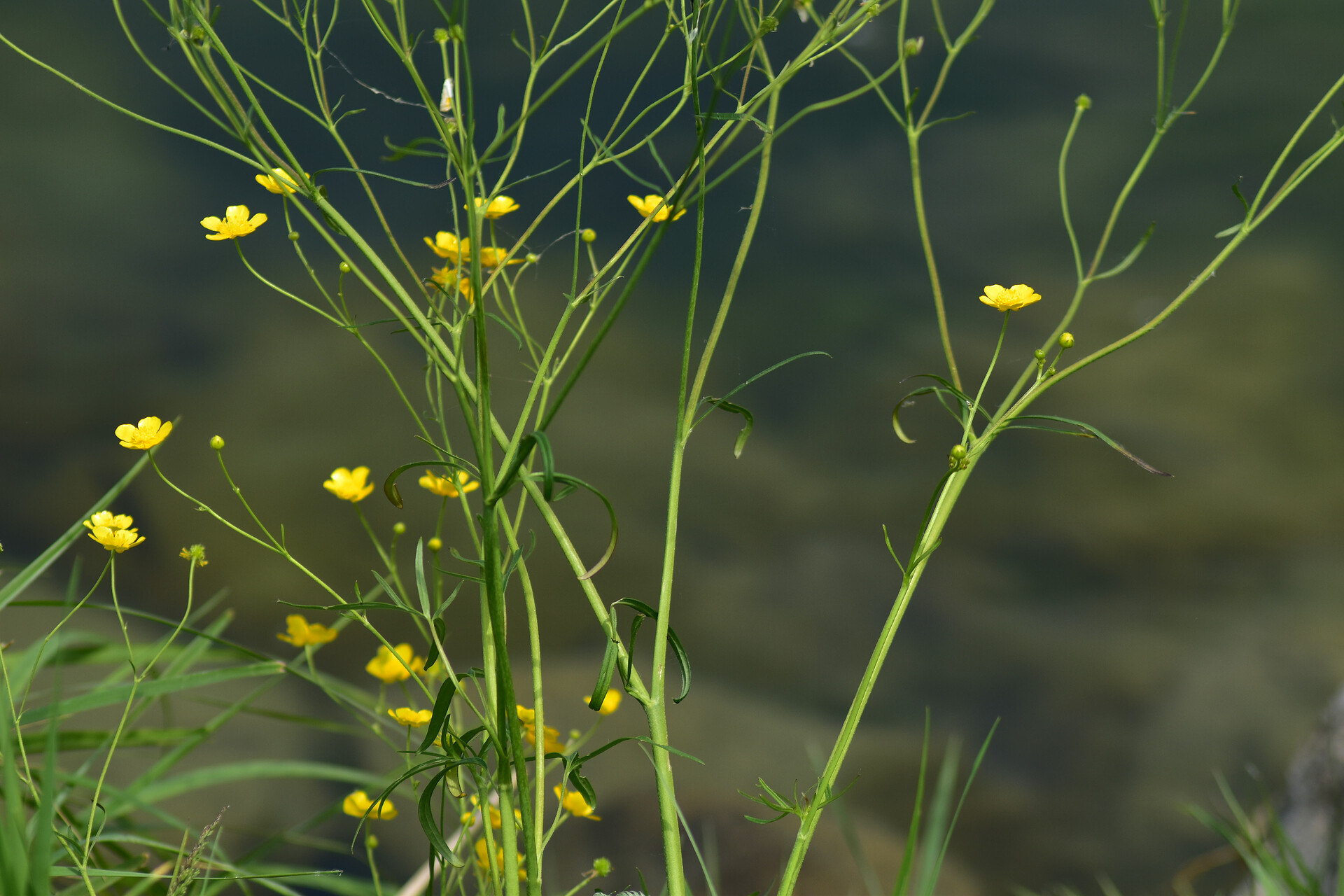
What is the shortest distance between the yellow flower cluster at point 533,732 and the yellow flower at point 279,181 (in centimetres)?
33

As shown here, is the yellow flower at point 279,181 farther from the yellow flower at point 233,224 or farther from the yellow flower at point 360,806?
the yellow flower at point 360,806

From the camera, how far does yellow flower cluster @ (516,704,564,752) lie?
0.55 meters

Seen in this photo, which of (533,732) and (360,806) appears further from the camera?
(360,806)

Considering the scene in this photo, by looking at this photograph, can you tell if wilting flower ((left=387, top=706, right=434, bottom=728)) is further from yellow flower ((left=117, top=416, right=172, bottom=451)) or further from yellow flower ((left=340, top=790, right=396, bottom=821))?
yellow flower ((left=117, top=416, right=172, bottom=451))

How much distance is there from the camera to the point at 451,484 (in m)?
0.55

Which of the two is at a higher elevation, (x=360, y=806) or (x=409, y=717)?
(x=409, y=717)

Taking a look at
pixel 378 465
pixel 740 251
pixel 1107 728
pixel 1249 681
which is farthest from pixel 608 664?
pixel 1249 681

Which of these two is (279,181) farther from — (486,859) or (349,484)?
(486,859)

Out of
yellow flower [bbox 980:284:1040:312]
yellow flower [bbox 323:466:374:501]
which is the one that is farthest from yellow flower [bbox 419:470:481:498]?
yellow flower [bbox 980:284:1040:312]

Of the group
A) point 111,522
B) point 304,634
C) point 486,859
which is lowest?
point 486,859

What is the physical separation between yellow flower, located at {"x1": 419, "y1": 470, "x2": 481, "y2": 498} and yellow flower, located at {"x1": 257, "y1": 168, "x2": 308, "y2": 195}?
0.57 feet

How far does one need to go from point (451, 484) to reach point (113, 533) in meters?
0.22

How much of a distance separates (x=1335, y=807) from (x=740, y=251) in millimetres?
1079

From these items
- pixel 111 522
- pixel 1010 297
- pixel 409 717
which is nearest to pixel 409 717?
pixel 409 717
